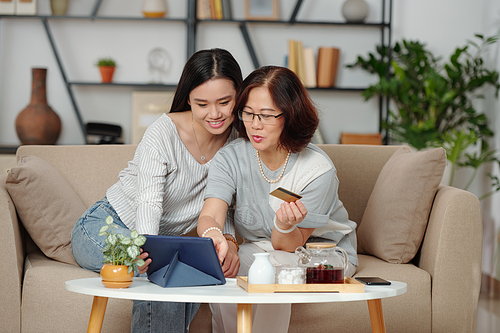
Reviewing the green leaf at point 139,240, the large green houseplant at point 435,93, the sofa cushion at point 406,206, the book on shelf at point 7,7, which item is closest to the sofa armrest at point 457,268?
the sofa cushion at point 406,206

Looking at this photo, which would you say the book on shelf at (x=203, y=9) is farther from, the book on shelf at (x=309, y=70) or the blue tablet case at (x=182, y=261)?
the blue tablet case at (x=182, y=261)

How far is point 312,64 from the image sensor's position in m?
3.89

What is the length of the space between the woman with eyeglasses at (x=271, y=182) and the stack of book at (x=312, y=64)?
2116mm

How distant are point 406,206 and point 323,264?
770 millimetres

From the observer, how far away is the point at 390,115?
3916mm

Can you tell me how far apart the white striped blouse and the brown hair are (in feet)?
0.89

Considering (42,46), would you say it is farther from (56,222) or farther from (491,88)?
(491,88)

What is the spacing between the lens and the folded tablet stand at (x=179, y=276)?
130 cm

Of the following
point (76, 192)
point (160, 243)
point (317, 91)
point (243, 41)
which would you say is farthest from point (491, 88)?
point (160, 243)

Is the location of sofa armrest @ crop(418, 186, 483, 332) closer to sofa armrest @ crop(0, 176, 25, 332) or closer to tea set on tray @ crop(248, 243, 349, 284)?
tea set on tray @ crop(248, 243, 349, 284)

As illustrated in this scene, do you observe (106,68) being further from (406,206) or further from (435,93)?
(406,206)

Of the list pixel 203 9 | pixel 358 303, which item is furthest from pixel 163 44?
pixel 358 303

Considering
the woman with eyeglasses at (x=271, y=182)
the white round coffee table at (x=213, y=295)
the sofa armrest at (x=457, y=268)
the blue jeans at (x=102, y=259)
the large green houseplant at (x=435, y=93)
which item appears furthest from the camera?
the large green houseplant at (x=435, y=93)

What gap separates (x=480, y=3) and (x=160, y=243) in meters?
3.61
